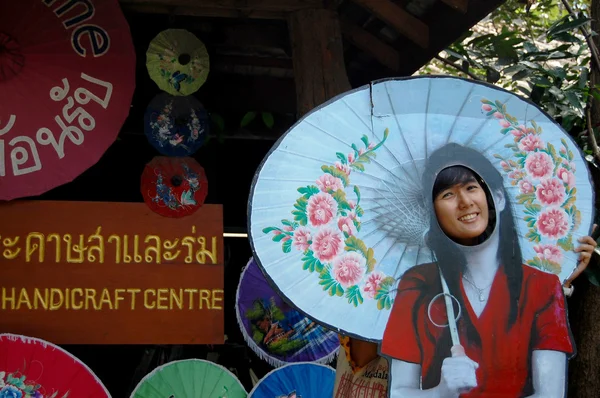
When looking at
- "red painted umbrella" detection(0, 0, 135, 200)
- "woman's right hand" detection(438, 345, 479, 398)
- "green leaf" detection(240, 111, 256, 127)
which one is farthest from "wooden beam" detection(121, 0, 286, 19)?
"woman's right hand" detection(438, 345, 479, 398)

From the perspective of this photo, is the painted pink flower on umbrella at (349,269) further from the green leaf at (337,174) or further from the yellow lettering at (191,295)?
the yellow lettering at (191,295)

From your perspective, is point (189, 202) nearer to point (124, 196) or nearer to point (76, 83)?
point (76, 83)

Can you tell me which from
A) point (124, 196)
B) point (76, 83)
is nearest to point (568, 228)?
point (76, 83)

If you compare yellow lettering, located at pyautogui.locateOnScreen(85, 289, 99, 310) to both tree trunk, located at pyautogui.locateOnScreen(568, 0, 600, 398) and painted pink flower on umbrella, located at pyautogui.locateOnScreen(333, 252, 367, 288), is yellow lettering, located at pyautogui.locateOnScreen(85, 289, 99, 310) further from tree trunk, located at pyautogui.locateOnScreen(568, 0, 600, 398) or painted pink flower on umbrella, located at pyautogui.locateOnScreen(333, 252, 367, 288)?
tree trunk, located at pyautogui.locateOnScreen(568, 0, 600, 398)

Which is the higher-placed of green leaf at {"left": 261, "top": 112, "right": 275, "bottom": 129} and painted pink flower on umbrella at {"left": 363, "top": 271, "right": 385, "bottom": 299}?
green leaf at {"left": 261, "top": 112, "right": 275, "bottom": 129}

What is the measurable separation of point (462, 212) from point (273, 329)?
6.06 ft

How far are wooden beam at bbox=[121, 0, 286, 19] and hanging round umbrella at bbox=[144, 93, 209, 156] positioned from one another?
407 mm

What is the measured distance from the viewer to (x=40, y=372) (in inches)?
150

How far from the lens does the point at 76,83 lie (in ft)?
12.8

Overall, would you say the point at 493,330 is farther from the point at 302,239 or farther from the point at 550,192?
the point at 302,239

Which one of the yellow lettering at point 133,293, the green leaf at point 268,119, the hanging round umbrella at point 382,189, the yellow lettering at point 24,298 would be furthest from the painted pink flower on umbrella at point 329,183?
the green leaf at point 268,119

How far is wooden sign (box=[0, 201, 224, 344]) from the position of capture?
3.88 m

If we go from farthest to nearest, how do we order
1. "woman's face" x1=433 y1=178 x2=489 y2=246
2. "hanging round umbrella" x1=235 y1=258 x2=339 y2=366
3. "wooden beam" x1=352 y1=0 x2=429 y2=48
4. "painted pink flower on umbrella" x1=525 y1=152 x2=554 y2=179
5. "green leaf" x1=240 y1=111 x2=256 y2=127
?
"green leaf" x1=240 y1=111 x2=256 y2=127, "hanging round umbrella" x1=235 y1=258 x2=339 y2=366, "wooden beam" x1=352 y1=0 x2=429 y2=48, "painted pink flower on umbrella" x1=525 y1=152 x2=554 y2=179, "woman's face" x1=433 y1=178 x2=489 y2=246

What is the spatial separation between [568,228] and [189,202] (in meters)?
1.89
